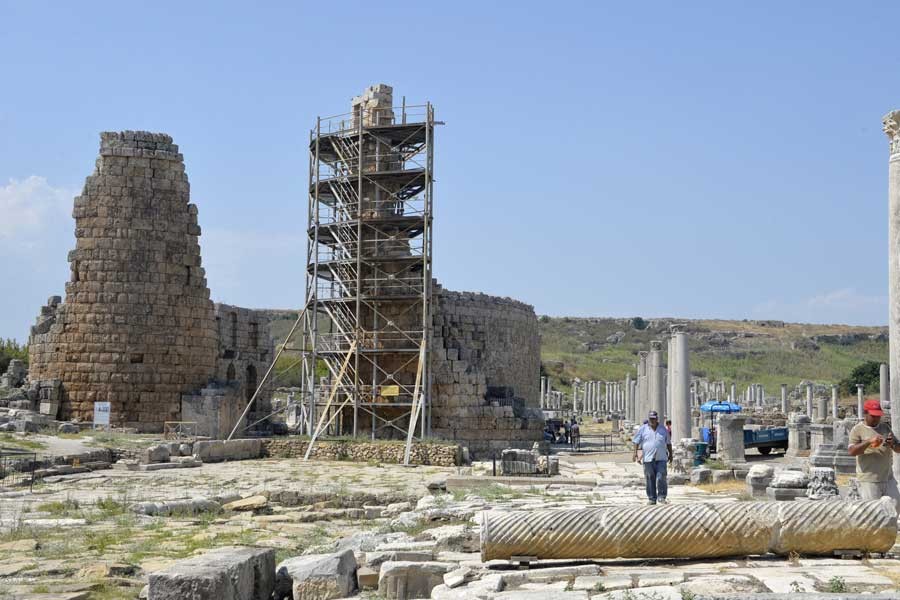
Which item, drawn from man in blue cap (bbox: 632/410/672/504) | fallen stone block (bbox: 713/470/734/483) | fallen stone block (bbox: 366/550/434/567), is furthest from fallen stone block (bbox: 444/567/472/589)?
fallen stone block (bbox: 713/470/734/483)

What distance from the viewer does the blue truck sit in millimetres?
27384

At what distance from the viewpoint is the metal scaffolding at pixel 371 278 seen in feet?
88.5

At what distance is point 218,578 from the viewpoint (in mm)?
7242

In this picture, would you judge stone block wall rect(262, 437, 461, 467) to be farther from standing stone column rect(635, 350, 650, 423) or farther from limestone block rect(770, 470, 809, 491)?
standing stone column rect(635, 350, 650, 423)

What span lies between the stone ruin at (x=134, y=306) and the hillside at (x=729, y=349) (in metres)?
46.8

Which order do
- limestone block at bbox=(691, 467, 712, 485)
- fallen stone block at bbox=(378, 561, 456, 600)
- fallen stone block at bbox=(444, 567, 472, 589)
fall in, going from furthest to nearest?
1. limestone block at bbox=(691, 467, 712, 485)
2. fallen stone block at bbox=(378, 561, 456, 600)
3. fallen stone block at bbox=(444, 567, 472, 589)

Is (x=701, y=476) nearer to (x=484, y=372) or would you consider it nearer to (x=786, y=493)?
(x=786, y=493)

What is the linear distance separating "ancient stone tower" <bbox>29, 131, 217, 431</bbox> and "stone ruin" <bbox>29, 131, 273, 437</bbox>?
29mm

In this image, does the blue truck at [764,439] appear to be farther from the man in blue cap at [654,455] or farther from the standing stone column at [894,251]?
the standing stone column at [894,251]

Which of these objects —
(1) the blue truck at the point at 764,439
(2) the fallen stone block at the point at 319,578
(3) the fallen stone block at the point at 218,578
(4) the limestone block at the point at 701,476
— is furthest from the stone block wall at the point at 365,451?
(3) the fallen stone block at the point at 218,578

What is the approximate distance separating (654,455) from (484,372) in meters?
18.4

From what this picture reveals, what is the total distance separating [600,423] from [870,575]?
153 ft

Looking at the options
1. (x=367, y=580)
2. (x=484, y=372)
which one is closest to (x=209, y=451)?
(x=484, y=372)

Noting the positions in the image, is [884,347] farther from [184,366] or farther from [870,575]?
[870,575]
